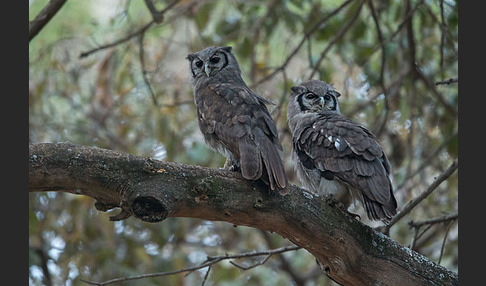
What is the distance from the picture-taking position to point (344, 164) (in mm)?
4391

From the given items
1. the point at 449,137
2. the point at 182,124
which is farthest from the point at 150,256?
the point at 449,137

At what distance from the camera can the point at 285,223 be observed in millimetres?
Result: 3326

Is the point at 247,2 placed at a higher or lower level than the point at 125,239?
higher

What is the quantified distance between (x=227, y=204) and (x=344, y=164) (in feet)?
4.75

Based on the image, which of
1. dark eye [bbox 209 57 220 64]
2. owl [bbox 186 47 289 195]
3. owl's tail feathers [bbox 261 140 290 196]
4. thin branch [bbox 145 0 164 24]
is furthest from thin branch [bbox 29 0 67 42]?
owl's tail feathers [bbox 261 140 290 196]

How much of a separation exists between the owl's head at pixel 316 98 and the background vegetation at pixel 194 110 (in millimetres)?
305

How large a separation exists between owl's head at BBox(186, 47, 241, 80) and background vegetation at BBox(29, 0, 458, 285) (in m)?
0.85

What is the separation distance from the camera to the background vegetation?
623 cm

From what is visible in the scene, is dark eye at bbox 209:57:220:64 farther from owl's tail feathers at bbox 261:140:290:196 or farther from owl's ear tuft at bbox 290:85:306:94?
owl's tail feathers at bbox 261:140:290:196

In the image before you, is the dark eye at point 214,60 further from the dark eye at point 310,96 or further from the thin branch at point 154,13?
the dark eye at point 310,96

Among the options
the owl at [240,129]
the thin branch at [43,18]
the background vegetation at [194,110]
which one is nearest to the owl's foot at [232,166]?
the owl at [240,129]

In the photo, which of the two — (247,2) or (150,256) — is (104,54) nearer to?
(247,2)

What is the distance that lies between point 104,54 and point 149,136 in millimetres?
1319

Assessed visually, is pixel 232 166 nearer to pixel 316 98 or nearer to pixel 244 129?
pixel 244 129
